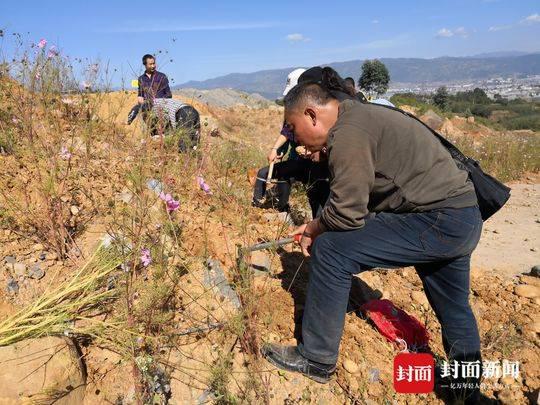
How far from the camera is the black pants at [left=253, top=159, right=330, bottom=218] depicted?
268 centimetres

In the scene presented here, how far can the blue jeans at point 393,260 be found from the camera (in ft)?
5.72

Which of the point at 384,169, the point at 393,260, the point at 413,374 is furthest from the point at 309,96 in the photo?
the point at 413,374

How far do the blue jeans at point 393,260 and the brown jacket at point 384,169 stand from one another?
0.06 m

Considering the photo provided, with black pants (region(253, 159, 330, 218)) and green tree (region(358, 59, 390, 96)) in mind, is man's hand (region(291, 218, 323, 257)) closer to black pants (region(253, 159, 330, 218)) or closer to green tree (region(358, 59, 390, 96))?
black pants (region(253, 159, 330, 218))

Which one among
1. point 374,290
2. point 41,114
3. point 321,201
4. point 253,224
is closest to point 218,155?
point 253,224

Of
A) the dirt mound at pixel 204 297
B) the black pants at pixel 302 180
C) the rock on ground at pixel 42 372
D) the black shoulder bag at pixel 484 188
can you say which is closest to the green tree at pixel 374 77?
the black pants at pixel 302 180

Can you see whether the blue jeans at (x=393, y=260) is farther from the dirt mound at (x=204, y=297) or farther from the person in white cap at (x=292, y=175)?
the person in white cap at (x=292, y=175)

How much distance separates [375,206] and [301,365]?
807 mm

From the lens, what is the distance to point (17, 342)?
1786 mm

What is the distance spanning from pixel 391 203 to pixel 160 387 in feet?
4.20

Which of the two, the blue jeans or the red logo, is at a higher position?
the blue jeans

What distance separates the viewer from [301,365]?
1933mm

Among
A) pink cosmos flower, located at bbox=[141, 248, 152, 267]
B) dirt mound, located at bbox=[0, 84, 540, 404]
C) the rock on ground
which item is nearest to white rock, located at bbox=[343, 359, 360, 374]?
dirt mound, located at bbox=[0, 84, 540, 404]

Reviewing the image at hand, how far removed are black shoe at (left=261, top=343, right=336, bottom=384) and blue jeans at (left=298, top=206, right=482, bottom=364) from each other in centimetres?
5
